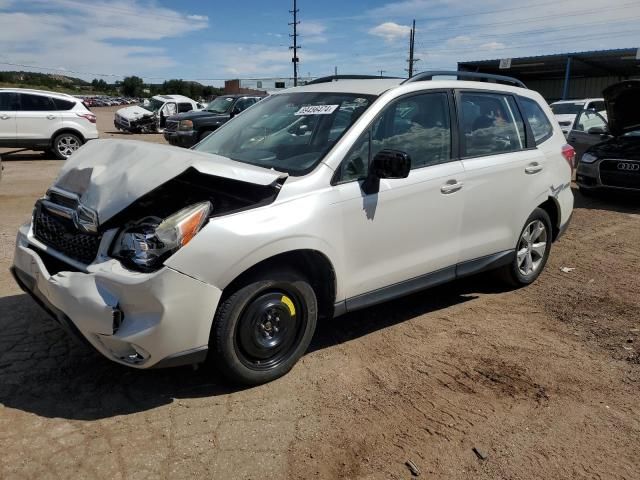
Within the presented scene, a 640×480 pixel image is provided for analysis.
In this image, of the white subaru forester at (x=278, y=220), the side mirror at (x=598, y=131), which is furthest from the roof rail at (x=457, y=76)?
the side mirror at (x=598, y=131)

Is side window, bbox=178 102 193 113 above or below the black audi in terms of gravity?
above

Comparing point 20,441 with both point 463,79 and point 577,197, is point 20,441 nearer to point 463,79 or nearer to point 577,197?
point 463,79

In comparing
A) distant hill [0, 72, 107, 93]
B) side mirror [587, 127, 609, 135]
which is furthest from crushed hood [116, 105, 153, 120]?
distant hill [0, 72, 107, 93]

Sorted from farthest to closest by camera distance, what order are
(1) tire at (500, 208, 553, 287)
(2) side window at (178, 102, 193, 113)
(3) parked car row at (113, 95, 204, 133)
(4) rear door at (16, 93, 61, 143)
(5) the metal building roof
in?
(5) the metal building roof < (2) side window at (178, 102, 193, 113) < (3) parked car row at (113, 95, 204, 133) < (4) rear door at (16, 93, 61, 143) < (1) tire at (500, 208, 553, 287)

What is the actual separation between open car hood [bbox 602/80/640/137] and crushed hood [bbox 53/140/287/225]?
723cm

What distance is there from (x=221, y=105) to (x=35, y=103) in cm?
634

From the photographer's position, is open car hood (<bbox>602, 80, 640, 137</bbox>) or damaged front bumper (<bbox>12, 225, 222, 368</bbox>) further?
open car hood (<bbox>602, 80, 640, 137</bbox>)

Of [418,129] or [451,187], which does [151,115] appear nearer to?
[418,129]

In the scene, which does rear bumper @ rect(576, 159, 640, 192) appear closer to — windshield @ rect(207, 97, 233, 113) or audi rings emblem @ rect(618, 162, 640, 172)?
audi rings emblem @ rect(618, 162, 640, 172)

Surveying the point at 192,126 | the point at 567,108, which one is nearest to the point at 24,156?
the point at 192,126

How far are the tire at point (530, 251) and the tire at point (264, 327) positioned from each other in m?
2.32

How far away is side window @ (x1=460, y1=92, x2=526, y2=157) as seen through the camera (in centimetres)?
418

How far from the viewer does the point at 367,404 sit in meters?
3.09

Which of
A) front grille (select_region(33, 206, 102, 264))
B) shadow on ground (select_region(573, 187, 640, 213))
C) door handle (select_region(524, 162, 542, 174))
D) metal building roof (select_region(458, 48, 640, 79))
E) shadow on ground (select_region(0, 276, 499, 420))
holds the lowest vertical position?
shadow on ground (select_region(0, 276, 499, 420))
